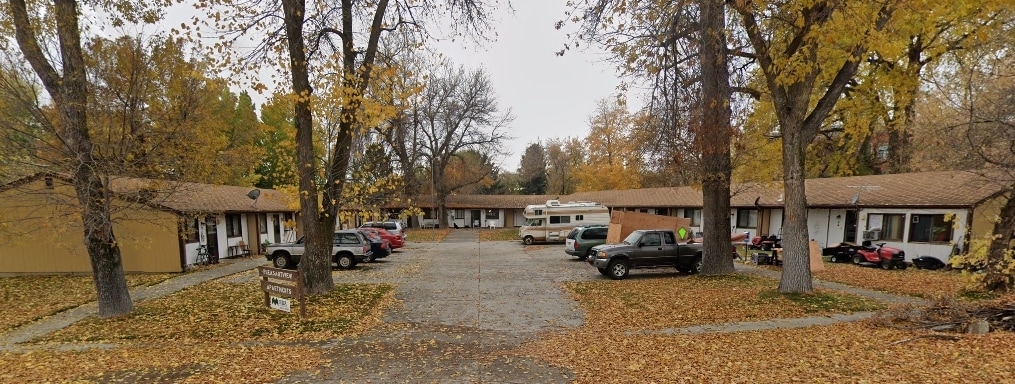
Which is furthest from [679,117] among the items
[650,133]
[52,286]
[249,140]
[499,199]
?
[499,199]

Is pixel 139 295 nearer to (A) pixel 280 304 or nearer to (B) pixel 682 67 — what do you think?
(A) pixel 280 304

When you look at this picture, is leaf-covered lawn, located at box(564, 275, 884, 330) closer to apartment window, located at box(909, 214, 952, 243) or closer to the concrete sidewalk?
apartment window, located at box(909, 214, 952, 243)

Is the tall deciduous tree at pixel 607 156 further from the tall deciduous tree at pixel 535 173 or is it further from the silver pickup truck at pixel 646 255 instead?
the silver pickup truck at pixel 646 255

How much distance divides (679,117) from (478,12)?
5607 millimetres

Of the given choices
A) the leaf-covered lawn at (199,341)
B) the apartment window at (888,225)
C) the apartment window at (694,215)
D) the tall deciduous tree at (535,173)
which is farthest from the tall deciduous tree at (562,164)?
the leaf-covered lawn at (199,341)

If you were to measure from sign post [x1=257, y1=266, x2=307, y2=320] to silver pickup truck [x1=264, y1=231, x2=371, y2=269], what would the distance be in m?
7.26

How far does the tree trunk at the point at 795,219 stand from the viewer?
9.54 metres

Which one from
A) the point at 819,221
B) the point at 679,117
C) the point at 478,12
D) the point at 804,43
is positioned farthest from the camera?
the point at 819,221

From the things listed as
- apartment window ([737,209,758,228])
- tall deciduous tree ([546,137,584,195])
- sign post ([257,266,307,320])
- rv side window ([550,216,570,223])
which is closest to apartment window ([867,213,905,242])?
apartment window ([737,209,758,228])

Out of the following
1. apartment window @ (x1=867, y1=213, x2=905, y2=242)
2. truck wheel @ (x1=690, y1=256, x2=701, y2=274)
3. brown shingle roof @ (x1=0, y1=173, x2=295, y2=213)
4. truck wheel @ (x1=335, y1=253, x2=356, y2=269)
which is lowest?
truck wheel @ (x1=335, y1=253, x2=356, y2=269)

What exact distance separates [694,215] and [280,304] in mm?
26354

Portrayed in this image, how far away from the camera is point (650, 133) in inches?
446

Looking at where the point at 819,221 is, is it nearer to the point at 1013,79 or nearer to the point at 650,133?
the point at 1013,79

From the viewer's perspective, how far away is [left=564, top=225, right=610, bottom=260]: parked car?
1969cm
